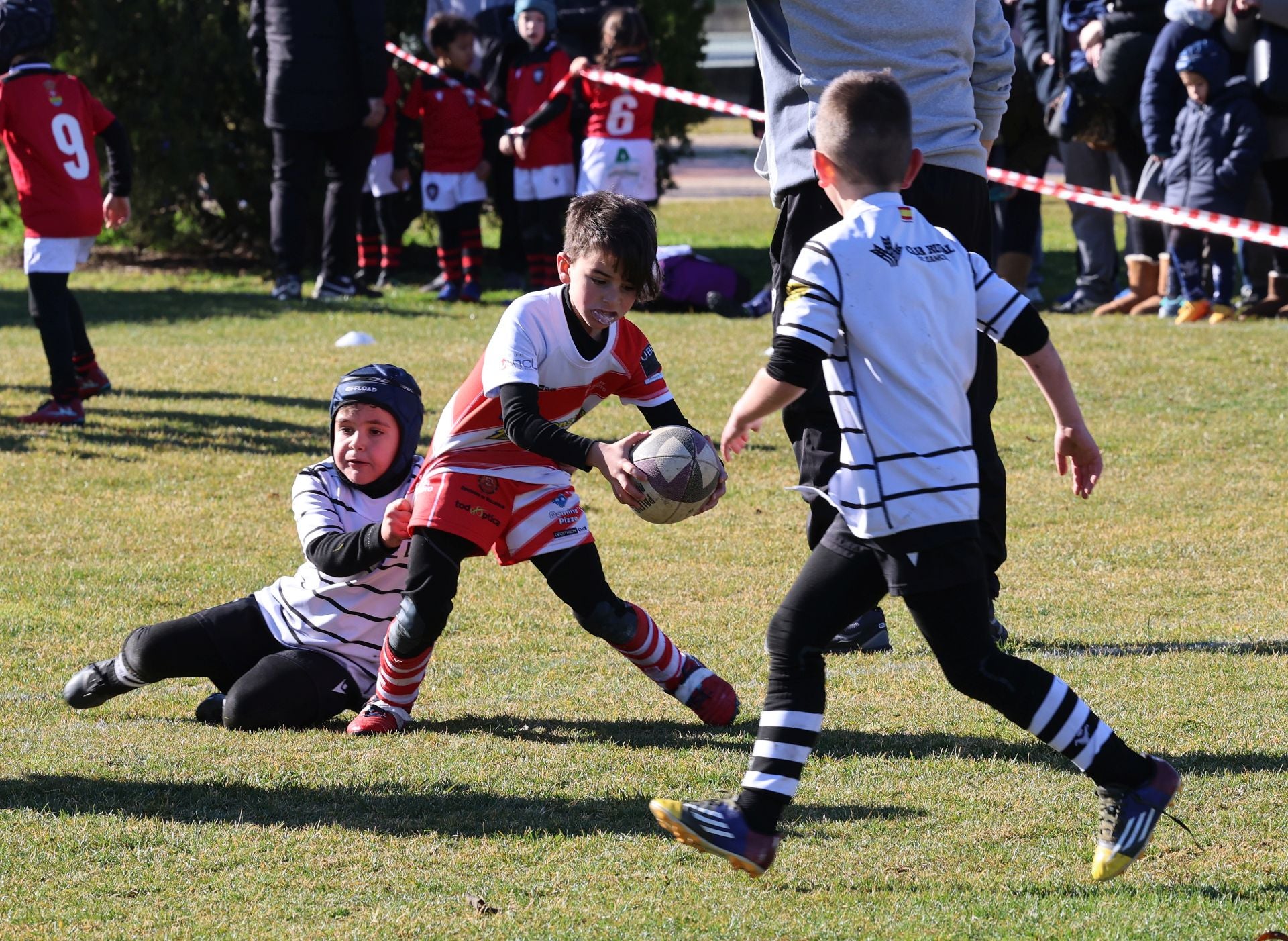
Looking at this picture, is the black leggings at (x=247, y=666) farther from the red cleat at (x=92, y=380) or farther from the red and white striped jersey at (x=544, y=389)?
the red cleat at (x=92, y=380)

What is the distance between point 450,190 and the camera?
14.4 m

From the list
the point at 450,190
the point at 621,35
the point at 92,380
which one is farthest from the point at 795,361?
the point at 450,190

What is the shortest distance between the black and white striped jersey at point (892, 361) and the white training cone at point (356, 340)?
8.19 m

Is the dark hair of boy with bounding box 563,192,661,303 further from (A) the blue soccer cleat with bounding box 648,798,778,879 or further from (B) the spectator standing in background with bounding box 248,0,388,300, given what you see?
(B) the spectator standing in background with bounding box 248,0,388,300

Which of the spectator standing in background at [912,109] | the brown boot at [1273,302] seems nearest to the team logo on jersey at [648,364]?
the spectator standing in background at [912,109]

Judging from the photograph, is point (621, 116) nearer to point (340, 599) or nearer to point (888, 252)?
point (340, 599)

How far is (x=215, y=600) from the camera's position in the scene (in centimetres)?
621

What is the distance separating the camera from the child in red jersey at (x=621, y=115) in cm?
1331

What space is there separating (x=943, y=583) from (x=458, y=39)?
37.8 feet

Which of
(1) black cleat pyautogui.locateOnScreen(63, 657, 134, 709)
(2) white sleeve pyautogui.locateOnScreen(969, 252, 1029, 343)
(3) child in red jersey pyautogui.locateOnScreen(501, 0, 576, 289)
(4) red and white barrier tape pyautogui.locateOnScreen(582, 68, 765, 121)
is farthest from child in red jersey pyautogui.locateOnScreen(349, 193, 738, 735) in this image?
(3) child in red jersey pyautogui.locateOnScreen(501, 0, 576, 289)

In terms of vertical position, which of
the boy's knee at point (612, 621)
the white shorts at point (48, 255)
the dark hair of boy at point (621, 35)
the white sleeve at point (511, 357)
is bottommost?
the boy's knee at point (612, 621)

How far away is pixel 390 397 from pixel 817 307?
1.71 metres

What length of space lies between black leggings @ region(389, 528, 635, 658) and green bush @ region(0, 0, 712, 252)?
11.9m

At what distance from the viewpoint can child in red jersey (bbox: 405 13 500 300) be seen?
14258mm
